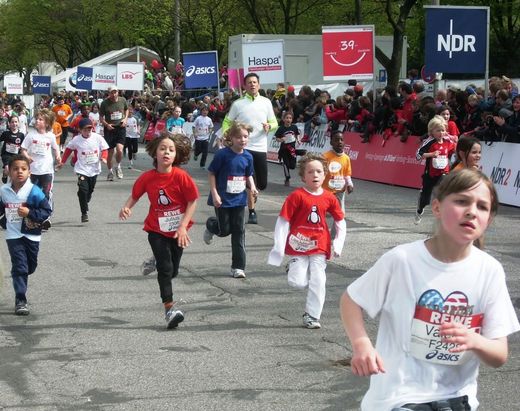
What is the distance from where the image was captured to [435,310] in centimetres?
362

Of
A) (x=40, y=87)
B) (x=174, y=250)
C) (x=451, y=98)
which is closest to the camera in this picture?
(x=174, y=250)

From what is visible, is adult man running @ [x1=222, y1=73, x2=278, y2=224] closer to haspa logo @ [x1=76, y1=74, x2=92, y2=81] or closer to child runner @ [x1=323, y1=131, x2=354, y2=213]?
child runner @ [x1=323, y1=131, x2=354, y2=213]

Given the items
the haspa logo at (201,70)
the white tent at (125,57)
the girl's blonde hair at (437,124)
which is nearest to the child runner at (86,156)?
the girl's blonde hair at (437,124)

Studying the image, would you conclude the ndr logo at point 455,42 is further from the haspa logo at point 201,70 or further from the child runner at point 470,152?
the haspa logo at point 201,70

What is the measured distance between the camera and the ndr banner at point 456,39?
1861 centimetres

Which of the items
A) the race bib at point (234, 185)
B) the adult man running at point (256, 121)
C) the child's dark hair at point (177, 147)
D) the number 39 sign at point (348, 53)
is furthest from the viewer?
the number 39 sign at point (348, 53)

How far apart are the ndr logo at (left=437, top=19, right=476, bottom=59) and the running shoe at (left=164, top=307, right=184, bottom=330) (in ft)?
38.2

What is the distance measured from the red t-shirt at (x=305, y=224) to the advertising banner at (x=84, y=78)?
41276 mm

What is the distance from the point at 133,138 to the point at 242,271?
15568 mm

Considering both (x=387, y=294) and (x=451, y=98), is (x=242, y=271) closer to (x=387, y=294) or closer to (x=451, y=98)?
(x=387, y=294)

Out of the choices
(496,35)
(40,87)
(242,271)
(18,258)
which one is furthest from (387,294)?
(40,87)

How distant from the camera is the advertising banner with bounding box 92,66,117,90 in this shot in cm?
4428

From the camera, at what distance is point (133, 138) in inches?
1011

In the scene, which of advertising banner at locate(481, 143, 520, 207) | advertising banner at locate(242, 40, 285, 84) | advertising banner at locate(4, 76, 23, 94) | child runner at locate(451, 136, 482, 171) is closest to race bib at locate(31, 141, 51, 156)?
advertising banner at locate(481, 143, 520, 207)
